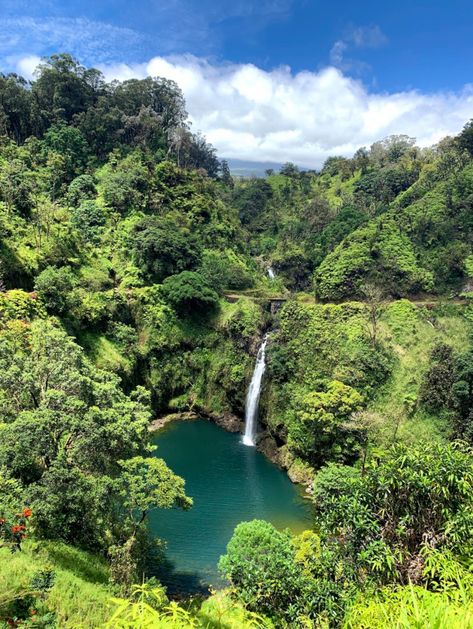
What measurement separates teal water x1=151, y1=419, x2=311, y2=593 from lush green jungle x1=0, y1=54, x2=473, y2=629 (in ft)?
3.08

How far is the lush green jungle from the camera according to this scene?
25.8 ft

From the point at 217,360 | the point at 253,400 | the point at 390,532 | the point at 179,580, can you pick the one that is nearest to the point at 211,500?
the point at 179,580

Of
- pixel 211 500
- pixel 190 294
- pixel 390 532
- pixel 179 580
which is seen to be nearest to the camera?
pixel 390 532

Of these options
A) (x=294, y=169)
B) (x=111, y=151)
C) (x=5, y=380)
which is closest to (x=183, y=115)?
(x=111, y=151)

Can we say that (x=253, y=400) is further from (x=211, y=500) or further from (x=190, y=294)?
(x=211, y=500)

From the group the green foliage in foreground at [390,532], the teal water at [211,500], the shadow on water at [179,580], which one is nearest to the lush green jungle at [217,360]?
the green foliage in foreground at [390,532]

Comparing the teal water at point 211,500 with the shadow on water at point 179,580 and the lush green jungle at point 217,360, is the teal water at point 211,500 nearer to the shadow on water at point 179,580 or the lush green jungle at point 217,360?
the shadow on water at point 179,580

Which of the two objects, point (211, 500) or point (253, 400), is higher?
point (253, 400)

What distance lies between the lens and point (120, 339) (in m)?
29.2

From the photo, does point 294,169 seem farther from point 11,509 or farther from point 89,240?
point 11,509

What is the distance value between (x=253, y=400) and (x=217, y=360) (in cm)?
Result: 439

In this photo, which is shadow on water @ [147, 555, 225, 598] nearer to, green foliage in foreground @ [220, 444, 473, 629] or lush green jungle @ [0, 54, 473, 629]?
lush green jungle @ [0, 54, 473, 629]

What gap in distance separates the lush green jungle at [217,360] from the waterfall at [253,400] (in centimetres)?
70

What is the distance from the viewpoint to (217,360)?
102 ft
